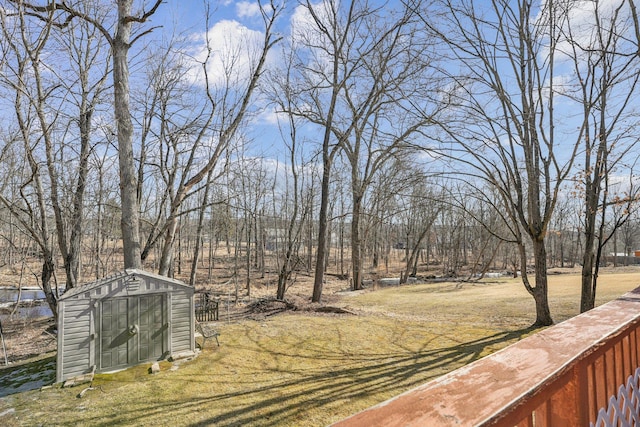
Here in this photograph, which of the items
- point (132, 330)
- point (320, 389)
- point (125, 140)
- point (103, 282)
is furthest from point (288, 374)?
point (125, 140)

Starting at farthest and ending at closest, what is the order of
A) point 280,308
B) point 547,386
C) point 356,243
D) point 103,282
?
point 356,243 < point 280,308 < point 103,282 < point 547,386

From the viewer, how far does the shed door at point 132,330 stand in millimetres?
6836

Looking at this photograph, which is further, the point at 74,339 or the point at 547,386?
the point at 74,339

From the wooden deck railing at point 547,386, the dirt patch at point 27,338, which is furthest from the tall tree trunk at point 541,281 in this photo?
the dirt patch at point 27,338

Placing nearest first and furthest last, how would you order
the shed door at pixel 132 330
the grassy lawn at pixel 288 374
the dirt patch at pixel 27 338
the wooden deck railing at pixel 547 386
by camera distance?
the wooden deck railing at pixel 547 386, the grassy lawn at pixel 288 374, the shed door at pixel 132 330, the dirt patch at pixel 27 338

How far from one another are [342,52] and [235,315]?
10580 millimetres

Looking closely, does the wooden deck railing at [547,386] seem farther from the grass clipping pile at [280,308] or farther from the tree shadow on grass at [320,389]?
the grass clipping pile at [280,308]

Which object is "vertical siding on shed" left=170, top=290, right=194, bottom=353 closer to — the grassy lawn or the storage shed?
the storage shed

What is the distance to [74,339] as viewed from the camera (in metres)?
6.53

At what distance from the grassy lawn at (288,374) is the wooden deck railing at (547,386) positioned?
13.7 ft

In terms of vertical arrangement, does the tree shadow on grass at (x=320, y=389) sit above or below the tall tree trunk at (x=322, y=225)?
below

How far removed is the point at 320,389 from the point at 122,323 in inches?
168

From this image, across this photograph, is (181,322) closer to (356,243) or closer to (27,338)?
(27,338)

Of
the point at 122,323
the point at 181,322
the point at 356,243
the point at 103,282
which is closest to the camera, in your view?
the point at 103,282
